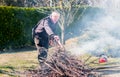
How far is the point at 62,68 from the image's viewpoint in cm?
814

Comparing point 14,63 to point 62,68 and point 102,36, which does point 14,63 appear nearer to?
point 62,68

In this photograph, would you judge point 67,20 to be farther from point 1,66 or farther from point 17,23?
point 1,66

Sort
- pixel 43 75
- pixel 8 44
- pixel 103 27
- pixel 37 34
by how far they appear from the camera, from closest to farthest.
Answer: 1. pixel 43 75
2. pixel 37 34
3. pixel 8 44
4. pixel 103 27

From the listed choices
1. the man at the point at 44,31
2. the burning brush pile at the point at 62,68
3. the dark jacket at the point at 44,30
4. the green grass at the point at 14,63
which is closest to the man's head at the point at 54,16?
the man at the point at 44,31

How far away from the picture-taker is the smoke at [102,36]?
1488 cm

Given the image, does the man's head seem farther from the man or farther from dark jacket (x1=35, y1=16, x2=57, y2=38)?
dark jacket (x1=35, y1=16, x2=57, y2=38)

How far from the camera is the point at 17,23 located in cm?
1733

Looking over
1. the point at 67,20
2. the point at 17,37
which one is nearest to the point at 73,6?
the point at 67,20

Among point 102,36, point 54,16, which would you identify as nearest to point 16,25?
point 102,36

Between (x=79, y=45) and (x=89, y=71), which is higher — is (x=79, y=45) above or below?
below

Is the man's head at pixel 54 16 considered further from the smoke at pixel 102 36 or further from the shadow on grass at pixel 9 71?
the smoke at pixel 102 36

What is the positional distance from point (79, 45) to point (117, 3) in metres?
19.2

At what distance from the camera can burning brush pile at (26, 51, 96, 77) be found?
8.08 m

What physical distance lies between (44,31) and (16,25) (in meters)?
7.51
